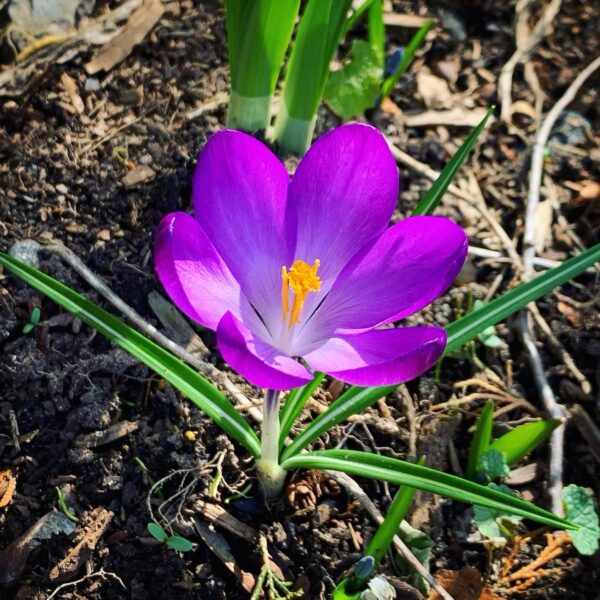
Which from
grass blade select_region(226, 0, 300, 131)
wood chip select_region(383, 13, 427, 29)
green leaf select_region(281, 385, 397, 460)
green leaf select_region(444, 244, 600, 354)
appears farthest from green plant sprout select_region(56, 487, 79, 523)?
wood chip select_region(383, 13, 427, 29)

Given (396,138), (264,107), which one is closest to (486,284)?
(396,138)

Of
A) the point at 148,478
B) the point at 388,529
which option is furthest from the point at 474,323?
the point at 148,478

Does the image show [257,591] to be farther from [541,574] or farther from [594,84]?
[594,84]

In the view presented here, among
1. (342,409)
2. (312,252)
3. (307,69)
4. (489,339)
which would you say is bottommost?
(489,339)

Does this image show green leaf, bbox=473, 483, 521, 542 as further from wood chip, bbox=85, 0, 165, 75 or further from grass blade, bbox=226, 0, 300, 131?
wood chip, bbox=85, 0, 165, 75

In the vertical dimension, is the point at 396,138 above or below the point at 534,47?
below

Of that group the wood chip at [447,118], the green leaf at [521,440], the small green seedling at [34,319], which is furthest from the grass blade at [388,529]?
the wood chip at [447,118]

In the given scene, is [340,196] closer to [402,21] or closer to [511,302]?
[511,302]
